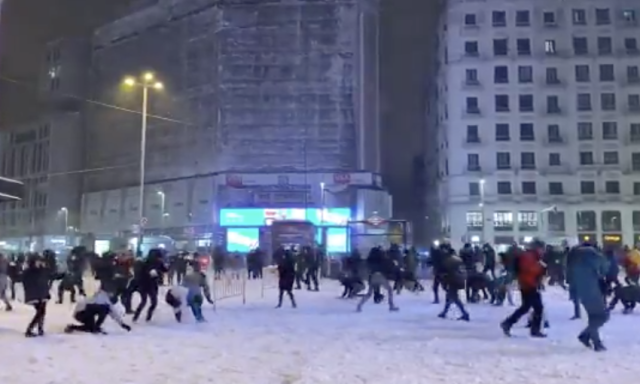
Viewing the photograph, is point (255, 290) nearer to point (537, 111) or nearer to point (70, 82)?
point (537, 111)

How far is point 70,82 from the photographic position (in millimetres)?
111875

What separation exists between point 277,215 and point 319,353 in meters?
62.5

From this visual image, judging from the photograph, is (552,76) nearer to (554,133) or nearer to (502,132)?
(554,133)

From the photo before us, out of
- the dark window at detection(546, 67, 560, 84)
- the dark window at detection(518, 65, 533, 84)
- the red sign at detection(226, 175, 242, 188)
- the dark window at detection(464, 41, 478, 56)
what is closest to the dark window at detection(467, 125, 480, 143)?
the dark window at detection(518, 65, 533, 84)

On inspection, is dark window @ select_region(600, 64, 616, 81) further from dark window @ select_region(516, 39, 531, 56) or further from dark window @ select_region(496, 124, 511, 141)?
dark window @ select_region(496, 124, 511, 141)

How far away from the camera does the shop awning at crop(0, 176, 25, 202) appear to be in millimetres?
16344

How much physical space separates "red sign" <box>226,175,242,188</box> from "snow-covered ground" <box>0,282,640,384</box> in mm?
60504

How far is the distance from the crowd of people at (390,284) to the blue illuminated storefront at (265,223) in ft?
67.9

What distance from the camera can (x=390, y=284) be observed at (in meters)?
21.2

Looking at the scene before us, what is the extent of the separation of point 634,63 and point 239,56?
41138mm

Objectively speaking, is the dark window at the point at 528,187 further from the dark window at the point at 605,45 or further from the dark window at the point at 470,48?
the dark window at the point at 605,45

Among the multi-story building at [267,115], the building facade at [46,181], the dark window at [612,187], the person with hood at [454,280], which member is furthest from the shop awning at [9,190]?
the building facade at [46,181]

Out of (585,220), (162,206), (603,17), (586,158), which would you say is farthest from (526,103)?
(162,206)

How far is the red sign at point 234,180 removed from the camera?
257ft
